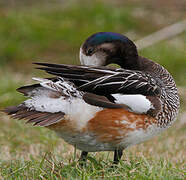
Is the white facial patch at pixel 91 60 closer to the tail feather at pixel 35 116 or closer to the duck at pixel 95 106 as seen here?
the duck at pixel 95 106

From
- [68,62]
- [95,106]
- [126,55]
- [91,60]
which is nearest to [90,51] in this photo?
[91,60]

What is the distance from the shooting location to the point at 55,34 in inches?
358

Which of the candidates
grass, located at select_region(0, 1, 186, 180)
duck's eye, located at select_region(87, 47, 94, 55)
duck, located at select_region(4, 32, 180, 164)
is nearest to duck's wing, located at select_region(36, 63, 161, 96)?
duck, located at select_region(4, 32, 180, 164)

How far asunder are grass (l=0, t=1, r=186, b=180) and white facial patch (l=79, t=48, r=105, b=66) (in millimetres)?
660

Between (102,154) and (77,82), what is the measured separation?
1.06 m

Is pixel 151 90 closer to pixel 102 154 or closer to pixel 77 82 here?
pixel 77 82

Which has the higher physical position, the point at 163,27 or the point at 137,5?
the point at 137,5

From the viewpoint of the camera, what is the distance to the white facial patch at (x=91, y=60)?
11.4ft

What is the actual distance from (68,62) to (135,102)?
539 cm

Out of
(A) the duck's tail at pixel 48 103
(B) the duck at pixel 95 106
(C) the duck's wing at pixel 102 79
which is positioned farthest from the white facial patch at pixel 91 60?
(A) the duck's tail at pixel 48 103

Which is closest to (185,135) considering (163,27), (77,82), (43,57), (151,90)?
(151,90)

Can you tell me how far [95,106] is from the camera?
3.14 metres

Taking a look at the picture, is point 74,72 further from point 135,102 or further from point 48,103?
point 135,102

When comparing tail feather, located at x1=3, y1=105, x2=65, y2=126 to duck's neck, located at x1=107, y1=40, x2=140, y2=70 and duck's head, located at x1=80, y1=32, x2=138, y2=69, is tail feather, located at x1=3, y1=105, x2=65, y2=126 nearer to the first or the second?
duck's head, located at x1=80, y1=32, x2=138, y2=69
